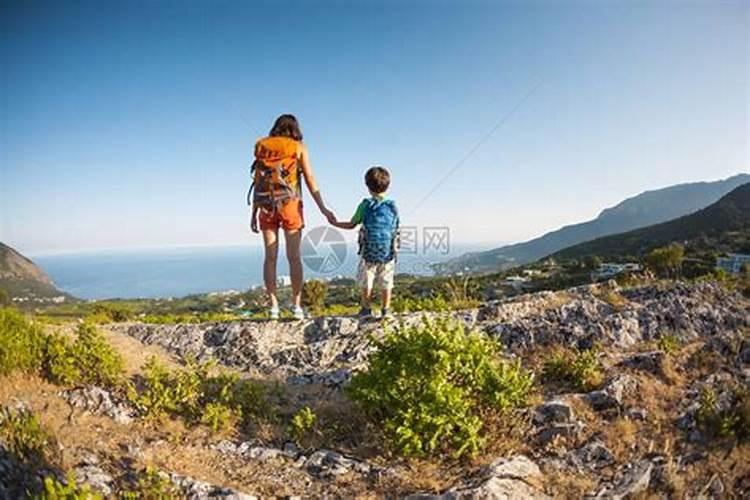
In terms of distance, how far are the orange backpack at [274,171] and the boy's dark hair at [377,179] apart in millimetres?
1232

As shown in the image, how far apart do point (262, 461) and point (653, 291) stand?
8291mm

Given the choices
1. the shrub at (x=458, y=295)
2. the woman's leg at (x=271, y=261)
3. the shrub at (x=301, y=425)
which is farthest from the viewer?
the shrub at (x=458, y=295)

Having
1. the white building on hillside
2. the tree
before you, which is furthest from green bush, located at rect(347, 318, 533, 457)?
the white building on hillside

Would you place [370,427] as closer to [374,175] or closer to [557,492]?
[557,492]

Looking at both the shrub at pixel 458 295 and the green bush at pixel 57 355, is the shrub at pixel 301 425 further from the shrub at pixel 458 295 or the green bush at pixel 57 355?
the shrub at pixel 458 295

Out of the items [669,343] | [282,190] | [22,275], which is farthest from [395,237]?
[22,275]

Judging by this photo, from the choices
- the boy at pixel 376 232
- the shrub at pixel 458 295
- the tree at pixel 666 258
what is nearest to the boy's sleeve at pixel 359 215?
the boy at pixel 376 232

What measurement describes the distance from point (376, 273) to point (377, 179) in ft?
5.28

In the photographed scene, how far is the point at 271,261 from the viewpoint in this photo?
6.94 m

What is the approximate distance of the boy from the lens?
6891 mm

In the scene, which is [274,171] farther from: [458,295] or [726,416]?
[726,416]

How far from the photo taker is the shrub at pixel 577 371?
17.4 ft

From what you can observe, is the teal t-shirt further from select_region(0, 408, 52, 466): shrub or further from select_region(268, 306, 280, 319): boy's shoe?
select_region(0, 408, 52, 466): shrub

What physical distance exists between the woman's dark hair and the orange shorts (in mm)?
1080
